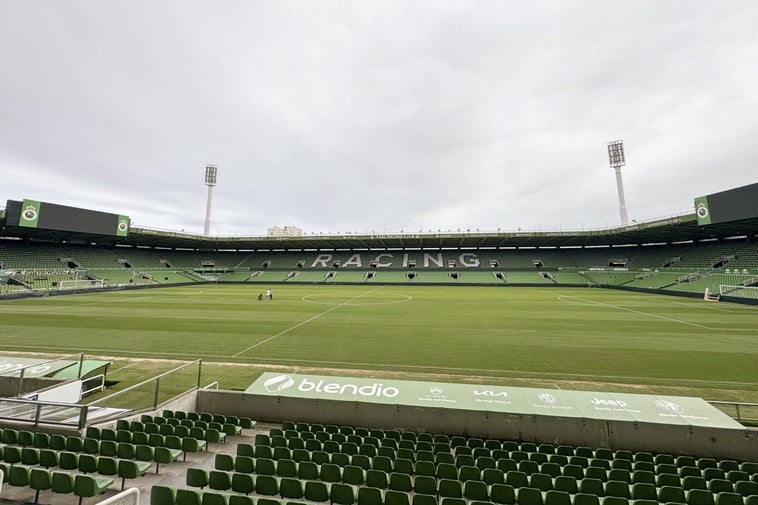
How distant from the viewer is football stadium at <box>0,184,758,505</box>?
5227 millimetres

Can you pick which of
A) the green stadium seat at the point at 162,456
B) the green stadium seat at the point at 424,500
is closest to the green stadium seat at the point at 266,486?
the green stadium seat at the point at 162,456

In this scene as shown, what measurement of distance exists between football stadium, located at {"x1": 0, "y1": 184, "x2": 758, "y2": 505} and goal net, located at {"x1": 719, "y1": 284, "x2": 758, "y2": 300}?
214mm

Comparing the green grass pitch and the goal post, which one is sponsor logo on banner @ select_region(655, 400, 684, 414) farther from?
the goal post

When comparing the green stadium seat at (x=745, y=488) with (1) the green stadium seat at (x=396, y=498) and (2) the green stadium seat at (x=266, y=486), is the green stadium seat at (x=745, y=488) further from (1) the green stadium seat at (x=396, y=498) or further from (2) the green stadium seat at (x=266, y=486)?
(2) the green stadium seat at (x=266, y=486)

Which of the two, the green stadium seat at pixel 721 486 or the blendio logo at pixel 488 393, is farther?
the blendio logo at pixel 488 393

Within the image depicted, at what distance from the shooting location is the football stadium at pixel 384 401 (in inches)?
206

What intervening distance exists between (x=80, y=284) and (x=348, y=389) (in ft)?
174

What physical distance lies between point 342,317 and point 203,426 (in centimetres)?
1711

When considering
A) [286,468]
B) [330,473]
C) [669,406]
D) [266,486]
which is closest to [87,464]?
[266,486]

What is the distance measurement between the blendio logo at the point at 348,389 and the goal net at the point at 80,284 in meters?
46.1

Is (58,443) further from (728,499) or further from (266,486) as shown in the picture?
(728,499)

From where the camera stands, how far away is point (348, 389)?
29.9 ft

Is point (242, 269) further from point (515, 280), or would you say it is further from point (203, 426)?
point (203, 426)

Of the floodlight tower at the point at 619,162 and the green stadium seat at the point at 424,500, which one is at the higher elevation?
the floodlight tower at the point at 619,162
